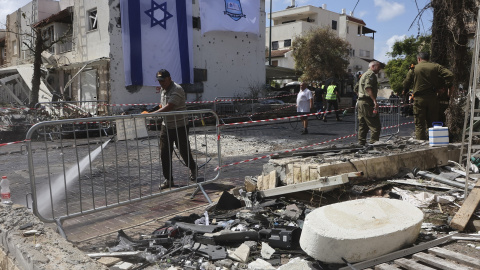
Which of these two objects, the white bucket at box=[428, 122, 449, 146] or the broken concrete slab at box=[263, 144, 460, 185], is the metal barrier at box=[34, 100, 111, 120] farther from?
the white bucket at box=[428, 122, 449, 146]

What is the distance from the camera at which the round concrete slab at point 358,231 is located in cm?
291

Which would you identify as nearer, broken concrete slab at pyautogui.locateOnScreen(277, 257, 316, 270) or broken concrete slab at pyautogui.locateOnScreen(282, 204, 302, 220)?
broken concrete slab at pyautogui.locateOnScreen(277, 257, 316, 270)

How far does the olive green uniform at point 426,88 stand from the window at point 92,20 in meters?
16.9

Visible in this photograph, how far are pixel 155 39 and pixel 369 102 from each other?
14183 millimetres

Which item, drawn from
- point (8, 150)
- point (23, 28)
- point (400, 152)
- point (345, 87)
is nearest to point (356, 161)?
point (400, 152)

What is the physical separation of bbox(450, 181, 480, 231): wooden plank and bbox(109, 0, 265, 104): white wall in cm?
1729

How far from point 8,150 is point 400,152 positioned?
10.5m

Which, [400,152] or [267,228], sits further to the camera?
[400,152]

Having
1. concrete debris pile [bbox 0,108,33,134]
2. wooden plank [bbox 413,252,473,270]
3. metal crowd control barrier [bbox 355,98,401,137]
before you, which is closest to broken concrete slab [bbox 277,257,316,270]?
wooden plank [bbox 413,252,473,270]

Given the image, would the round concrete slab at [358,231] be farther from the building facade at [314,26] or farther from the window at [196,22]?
the building facade at [314,26]

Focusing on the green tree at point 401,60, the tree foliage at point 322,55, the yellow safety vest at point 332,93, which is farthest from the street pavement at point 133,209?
the green tree at point 401,60

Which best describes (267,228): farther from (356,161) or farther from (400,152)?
(400,152)

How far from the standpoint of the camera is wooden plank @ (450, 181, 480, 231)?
3.64 metres

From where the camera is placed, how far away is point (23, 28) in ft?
88.5
